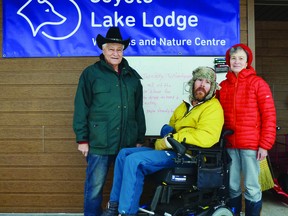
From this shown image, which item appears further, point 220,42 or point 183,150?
point 220,42

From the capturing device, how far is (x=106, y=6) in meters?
3.83

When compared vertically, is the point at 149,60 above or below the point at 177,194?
above

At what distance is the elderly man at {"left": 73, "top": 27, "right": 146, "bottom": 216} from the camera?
309 centimetres

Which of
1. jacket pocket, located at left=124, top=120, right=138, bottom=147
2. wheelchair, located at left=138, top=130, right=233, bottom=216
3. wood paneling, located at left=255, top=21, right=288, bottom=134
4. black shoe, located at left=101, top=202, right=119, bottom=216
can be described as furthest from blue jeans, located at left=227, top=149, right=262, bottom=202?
wood paneling, located at left=255, top=21, right=288, bottom=134

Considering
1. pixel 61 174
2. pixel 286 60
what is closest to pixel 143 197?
pixel 61 174

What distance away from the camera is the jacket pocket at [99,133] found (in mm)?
3074

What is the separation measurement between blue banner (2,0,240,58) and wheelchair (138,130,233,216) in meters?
1.34

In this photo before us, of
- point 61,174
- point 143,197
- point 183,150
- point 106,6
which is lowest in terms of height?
point 143,197

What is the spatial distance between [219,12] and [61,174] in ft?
7.65

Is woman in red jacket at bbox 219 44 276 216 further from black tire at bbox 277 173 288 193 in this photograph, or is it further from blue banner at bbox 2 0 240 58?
black tire at bbox 277 173 288 193

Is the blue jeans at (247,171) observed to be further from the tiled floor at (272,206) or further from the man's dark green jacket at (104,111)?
the tiled floor at (272,206)

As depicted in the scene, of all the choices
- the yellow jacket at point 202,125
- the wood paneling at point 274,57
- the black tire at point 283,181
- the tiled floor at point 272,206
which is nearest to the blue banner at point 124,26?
the yellow jacket at point 202,125

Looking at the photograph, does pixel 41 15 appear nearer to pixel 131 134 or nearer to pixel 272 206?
pixel 131 134

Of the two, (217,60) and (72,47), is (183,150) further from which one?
(72,47)
